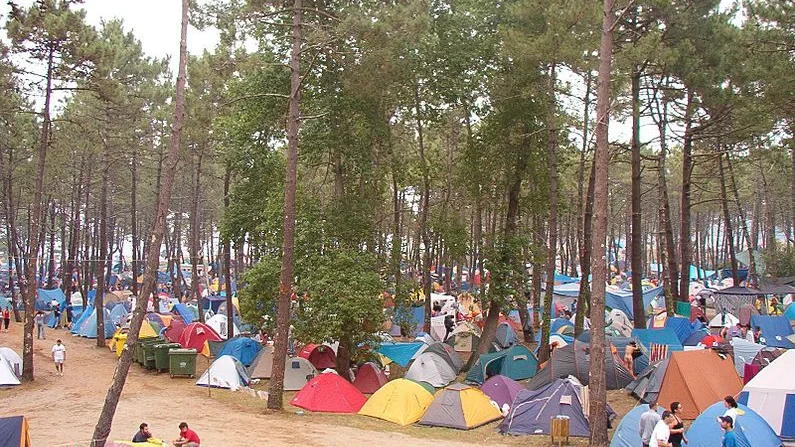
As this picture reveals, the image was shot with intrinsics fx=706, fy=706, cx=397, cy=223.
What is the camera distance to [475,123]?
2362 centimetres

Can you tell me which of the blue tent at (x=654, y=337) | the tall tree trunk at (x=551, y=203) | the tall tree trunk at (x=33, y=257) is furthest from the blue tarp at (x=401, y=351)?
the tall tree trunk at (x=33, y=257)

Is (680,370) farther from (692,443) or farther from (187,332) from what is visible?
(187,332)

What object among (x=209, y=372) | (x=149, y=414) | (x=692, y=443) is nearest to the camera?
(x=692, y=443)

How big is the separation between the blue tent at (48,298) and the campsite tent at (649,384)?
3115 cm

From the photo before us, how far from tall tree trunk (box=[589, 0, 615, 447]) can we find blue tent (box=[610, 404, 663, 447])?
445mm

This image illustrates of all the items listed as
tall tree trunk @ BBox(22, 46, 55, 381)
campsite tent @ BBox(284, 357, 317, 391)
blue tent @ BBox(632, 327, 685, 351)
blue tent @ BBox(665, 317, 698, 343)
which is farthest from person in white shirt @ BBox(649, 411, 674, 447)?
tall tree trunk @ BBox(22, 46, 55, 381)

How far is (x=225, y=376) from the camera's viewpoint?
1875cm

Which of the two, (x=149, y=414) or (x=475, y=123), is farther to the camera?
(x=475, y=123)

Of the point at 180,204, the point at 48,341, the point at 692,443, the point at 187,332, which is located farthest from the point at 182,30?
the point at 180,204

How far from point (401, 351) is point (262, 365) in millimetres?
4493

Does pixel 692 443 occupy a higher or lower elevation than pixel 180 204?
lower

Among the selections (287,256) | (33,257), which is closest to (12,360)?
(33,257)

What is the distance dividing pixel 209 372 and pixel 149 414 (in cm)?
298

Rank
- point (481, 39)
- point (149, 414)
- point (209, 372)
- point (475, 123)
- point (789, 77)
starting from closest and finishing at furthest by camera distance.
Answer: point (149, 414), point (789, 77), point (209, 372), point (481, 39), point (475, 123)
